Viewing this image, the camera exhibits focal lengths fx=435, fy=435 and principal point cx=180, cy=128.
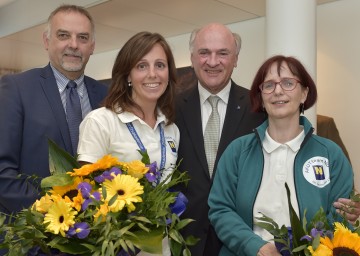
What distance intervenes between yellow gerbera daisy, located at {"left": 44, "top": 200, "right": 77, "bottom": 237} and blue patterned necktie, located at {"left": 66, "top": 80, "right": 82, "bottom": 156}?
0.82 metres

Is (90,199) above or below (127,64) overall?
below

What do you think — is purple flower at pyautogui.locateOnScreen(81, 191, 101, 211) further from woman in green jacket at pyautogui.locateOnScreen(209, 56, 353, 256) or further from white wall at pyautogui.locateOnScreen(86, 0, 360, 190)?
white wall at pyautogui.locateOnScreen(86, 0, 360, 190)

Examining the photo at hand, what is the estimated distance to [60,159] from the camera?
1.38 metres

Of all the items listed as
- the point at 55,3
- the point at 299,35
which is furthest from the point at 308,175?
the point at 55,3

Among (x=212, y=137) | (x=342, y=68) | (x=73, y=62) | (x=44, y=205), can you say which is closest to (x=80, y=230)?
(x=44, y=205)

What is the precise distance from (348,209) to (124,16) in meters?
3.94

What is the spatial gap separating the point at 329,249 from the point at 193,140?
107 centimetres

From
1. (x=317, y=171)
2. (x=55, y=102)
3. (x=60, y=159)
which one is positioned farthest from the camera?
(x=55, y=102)

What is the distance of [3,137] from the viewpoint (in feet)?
6.16

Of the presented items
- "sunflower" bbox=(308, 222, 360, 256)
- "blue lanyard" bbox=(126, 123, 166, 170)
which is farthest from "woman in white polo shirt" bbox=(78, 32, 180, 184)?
"sunflower" bbox=(308, 222, 360, 256)

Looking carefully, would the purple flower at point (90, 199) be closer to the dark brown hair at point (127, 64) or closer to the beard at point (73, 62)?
the dark brown hair at point (127, 64)

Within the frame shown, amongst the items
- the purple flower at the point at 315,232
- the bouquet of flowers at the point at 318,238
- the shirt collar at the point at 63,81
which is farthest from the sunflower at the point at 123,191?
the shirt collar at the point at 63,81

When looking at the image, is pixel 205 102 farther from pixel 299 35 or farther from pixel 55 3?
pixel 55 3

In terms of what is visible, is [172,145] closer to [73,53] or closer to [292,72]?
[292,72]
